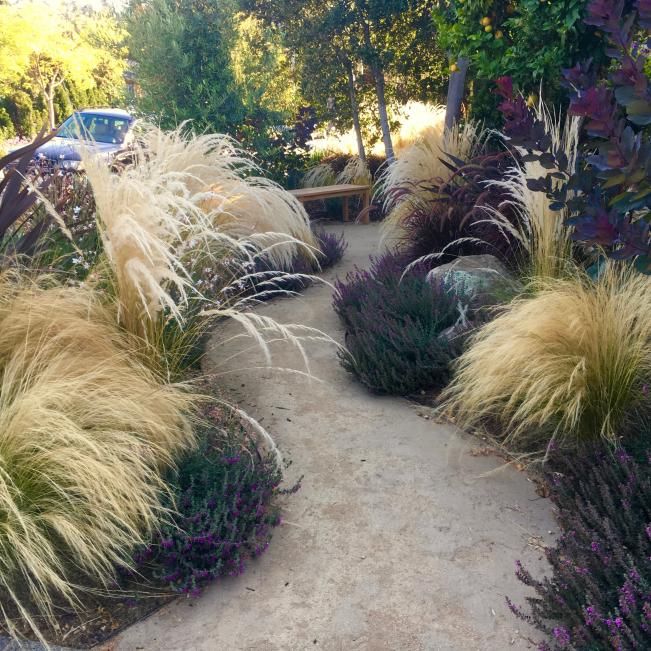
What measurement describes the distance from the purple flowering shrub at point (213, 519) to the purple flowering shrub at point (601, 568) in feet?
3.16

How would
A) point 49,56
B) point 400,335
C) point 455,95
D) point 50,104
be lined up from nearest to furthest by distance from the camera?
point 400,335 → point 455,95 → point 50,104 → point 49,56

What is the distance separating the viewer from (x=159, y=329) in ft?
10.4

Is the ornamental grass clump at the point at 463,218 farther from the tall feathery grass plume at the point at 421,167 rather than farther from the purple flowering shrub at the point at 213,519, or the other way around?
the purple flowering shrub at the point at 213,519

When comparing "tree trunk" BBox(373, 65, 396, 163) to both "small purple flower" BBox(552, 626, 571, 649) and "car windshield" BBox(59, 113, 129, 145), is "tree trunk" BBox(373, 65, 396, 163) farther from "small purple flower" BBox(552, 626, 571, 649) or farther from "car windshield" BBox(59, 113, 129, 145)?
"small purple flower" BBox(552, 626, 571, 649)

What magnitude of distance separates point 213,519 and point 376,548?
0.62 m

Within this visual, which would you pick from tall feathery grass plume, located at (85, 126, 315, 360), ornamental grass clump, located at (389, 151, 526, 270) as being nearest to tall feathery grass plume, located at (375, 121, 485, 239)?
ornamental grass clump, located at (389, 151, 526, 270)

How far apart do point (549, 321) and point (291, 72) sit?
916 cm

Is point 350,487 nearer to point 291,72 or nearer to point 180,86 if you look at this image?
point 180,86

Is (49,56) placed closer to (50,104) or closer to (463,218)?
(50,104)

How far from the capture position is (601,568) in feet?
6.40

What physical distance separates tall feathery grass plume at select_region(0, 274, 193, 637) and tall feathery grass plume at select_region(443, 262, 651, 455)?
1408 mm

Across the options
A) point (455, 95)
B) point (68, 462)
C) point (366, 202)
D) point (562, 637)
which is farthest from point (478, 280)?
point (366, 202)

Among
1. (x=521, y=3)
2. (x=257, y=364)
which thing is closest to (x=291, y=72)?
(x=521, y=3)

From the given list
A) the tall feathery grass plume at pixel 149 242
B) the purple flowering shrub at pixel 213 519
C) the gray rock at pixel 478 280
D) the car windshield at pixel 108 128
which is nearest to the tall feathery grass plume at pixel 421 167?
the gray rock at pixel 478 280
